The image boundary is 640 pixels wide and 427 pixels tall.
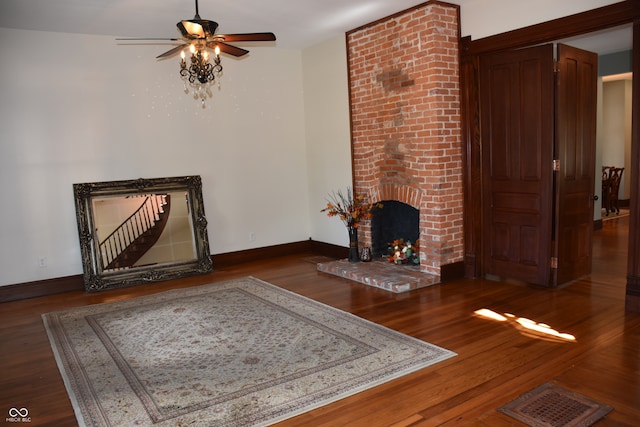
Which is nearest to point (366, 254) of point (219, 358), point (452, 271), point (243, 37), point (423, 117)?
point (452, 271)

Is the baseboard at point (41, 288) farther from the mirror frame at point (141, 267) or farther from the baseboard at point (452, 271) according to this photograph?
the baseboard at point (452, 271)

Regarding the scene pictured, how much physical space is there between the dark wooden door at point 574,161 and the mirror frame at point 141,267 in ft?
14.1

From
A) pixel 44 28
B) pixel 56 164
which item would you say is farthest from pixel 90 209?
pixel 44 28

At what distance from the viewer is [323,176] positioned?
7219 millimetres

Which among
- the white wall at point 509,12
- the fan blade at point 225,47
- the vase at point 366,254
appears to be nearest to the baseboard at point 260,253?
the vase at point 366,254

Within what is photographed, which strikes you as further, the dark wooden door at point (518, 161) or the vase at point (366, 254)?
the vase at point (366, 254)

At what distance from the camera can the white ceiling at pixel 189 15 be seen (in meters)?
4.75

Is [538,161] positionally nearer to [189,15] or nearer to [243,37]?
[243,37]

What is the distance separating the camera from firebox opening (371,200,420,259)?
6242mm

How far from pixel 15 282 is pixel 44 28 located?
2.91 meters

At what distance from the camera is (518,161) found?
514 centimetres

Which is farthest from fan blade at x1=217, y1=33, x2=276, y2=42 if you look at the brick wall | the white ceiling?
the brick wall

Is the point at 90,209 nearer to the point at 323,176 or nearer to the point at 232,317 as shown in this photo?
the point at 232,317

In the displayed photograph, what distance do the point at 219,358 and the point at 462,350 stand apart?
1.81 meters
